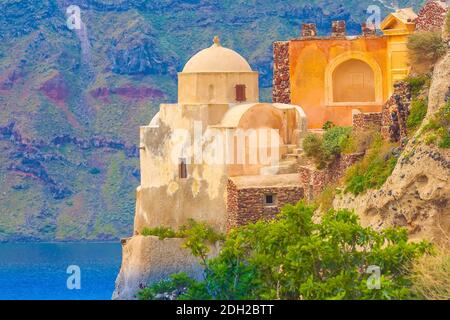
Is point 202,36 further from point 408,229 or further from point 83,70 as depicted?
point 408,229

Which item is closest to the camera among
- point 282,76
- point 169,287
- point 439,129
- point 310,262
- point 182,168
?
point 310,262

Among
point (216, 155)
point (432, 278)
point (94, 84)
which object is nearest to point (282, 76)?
point (216, 155)

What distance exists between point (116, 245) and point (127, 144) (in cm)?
1424

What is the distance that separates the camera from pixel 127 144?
14462cm

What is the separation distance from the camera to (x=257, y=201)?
199 feet

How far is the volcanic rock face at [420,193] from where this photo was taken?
5056 centimetres

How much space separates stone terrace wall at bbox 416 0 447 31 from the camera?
60897 mm

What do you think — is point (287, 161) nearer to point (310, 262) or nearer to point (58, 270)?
point (310, 262)

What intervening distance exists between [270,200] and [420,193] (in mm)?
10209

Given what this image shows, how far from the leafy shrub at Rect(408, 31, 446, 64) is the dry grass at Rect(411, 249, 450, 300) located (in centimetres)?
956

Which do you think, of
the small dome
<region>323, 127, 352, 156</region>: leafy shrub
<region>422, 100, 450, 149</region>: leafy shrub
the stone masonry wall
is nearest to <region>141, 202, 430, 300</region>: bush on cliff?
<region>422, 100, 450, 149</region>: leafy shrub

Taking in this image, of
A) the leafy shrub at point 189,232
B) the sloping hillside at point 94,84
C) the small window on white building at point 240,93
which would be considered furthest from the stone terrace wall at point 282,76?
the sloping hillside at point 94,84

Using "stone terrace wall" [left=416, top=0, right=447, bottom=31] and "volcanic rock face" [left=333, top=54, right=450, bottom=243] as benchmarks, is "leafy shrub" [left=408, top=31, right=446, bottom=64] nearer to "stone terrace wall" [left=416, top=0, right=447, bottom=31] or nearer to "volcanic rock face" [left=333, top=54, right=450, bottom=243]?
"volcanic rock face" [left=333, top=54, right=450, bottom=243]
